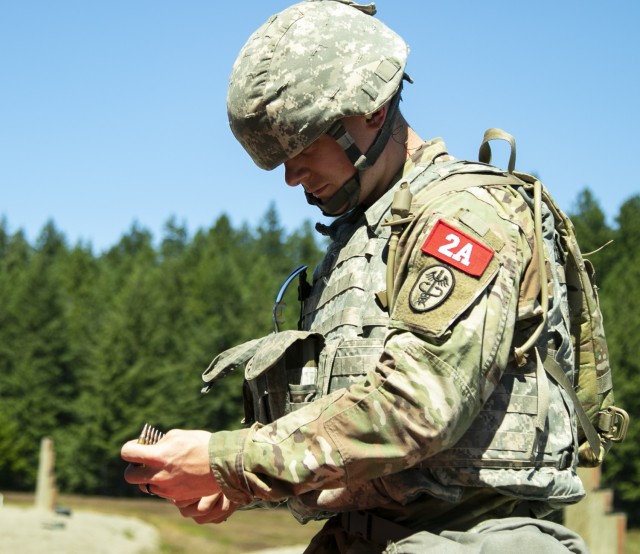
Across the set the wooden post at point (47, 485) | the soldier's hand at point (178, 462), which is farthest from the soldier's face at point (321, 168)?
the wooden post at point (47, 485)

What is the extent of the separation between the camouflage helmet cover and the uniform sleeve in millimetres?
555

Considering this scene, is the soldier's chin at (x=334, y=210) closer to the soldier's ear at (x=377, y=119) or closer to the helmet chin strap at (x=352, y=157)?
the helmet chin strap at (x=352, y=157)

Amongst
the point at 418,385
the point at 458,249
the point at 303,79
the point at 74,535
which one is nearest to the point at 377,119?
the point at 303,79

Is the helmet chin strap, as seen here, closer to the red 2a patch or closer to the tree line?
the red 2a patch

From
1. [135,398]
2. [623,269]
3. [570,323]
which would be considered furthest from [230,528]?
[623,269]

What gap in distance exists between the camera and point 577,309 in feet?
11.5

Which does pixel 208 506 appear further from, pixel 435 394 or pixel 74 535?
pixel 74 535

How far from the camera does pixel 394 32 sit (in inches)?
138

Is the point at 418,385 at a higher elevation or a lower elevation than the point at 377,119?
lower

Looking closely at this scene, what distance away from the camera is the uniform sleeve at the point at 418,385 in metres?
2.70

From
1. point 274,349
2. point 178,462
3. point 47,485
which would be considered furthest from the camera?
point 47,485

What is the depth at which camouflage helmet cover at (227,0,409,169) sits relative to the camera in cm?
326

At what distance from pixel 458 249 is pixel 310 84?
2.56 ft

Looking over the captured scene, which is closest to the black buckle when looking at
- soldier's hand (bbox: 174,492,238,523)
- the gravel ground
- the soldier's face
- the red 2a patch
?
soldier's hand (bbox: 174,492,238,523)
